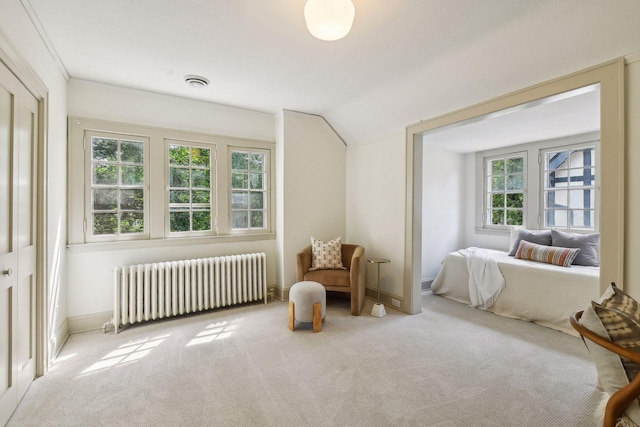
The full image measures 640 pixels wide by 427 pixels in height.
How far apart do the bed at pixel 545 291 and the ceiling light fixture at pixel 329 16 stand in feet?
11.6

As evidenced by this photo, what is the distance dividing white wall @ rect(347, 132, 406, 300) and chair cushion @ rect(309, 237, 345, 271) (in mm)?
567

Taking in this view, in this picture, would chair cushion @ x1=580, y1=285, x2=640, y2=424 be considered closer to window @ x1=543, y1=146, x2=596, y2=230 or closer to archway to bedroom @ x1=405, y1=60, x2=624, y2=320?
archway to bedroom @ x1=405, y1=60, x2=624, y2=320

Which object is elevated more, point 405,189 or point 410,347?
point 405,189

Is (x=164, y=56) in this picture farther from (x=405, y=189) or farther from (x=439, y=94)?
(x=405, y=189)

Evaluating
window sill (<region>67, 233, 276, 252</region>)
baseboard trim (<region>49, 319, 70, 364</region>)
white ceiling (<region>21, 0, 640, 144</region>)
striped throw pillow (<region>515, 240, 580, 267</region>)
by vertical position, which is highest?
white ceiling (<region>21, 0, 640, 144</region>)

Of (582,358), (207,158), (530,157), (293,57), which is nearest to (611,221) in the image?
(582,358)

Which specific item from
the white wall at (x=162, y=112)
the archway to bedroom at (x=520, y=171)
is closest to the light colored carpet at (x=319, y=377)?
the archway to bedroom at (x=520, y=171)

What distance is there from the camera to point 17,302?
2.03m

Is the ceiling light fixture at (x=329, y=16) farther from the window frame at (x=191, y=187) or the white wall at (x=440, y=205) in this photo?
the white wall at (x=440, y=205)

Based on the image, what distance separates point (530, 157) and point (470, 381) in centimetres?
415

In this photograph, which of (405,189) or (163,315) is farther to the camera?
(405,189)

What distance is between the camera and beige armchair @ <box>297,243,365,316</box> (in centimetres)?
369

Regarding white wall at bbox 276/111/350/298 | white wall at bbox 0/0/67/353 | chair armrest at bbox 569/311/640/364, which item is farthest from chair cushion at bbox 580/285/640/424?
white wall at bbox 0/0/67/353

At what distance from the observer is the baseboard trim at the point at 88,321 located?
3194 mm
